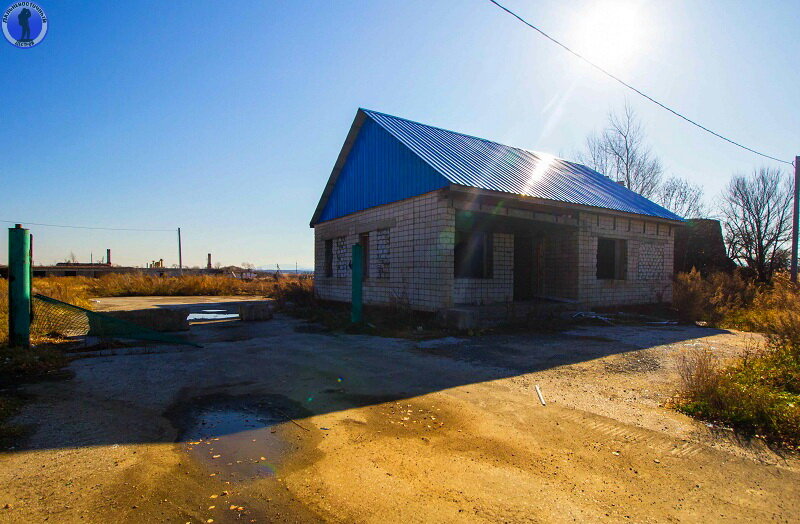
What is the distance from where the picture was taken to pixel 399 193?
1172 cm

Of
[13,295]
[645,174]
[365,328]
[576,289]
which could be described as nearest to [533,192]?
[576,289]

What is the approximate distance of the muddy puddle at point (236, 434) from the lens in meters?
2.99

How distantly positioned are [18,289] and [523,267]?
12046 mm

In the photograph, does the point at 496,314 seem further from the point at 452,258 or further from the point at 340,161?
the point at 340,161

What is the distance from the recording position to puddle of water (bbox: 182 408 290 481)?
2957 millimetres

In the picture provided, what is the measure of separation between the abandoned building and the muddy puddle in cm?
636

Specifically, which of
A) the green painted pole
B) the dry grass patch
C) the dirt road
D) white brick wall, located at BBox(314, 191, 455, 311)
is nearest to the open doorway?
white brick wall, located at BBox(314, 191, 455, 311)

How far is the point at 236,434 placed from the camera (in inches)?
141

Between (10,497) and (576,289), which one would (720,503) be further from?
(576,289)

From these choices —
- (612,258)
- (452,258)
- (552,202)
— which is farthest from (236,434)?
(612,258)

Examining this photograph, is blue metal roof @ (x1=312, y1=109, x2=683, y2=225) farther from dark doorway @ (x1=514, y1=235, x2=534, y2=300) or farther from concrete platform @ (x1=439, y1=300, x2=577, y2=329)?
concrete platform @ (x1=439, y1=300, x2=577, y2=329)

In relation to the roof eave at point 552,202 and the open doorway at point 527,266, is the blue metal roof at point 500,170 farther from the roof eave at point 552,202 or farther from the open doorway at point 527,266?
the open doorway at point 527,266

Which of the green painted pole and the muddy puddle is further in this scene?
the green painted pole

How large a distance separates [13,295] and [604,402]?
8.40m
